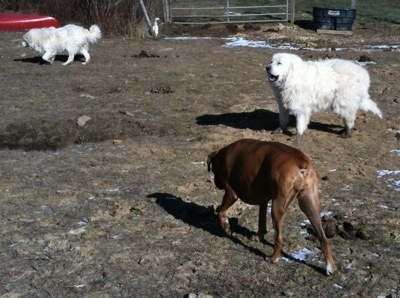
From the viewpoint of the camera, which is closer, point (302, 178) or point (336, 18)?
point (302, 178)

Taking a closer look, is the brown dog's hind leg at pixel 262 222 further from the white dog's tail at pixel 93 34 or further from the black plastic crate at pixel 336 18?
the black plastic crate at pixel 336 18

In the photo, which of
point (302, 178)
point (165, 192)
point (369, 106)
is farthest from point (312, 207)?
point (369, 106)

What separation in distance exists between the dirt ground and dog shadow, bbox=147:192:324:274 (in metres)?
0.02

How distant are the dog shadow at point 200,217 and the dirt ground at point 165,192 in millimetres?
16

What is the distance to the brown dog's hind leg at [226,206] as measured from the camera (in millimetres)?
5281

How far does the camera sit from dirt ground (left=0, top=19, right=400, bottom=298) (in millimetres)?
4859

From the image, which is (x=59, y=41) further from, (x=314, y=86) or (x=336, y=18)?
(x=336, y=18)

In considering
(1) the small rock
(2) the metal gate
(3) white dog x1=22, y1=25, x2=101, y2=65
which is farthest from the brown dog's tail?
(2) the metal gate

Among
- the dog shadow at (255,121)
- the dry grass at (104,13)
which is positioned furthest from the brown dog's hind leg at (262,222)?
the dry grass at (104,13)

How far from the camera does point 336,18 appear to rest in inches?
806

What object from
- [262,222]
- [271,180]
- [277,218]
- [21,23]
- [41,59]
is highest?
[271,180]

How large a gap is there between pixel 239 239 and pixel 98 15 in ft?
51.5

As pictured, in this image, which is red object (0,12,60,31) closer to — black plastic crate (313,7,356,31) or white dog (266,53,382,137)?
black plastic crate (313,7,356,31)

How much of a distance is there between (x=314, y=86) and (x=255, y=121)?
4.52 feet
